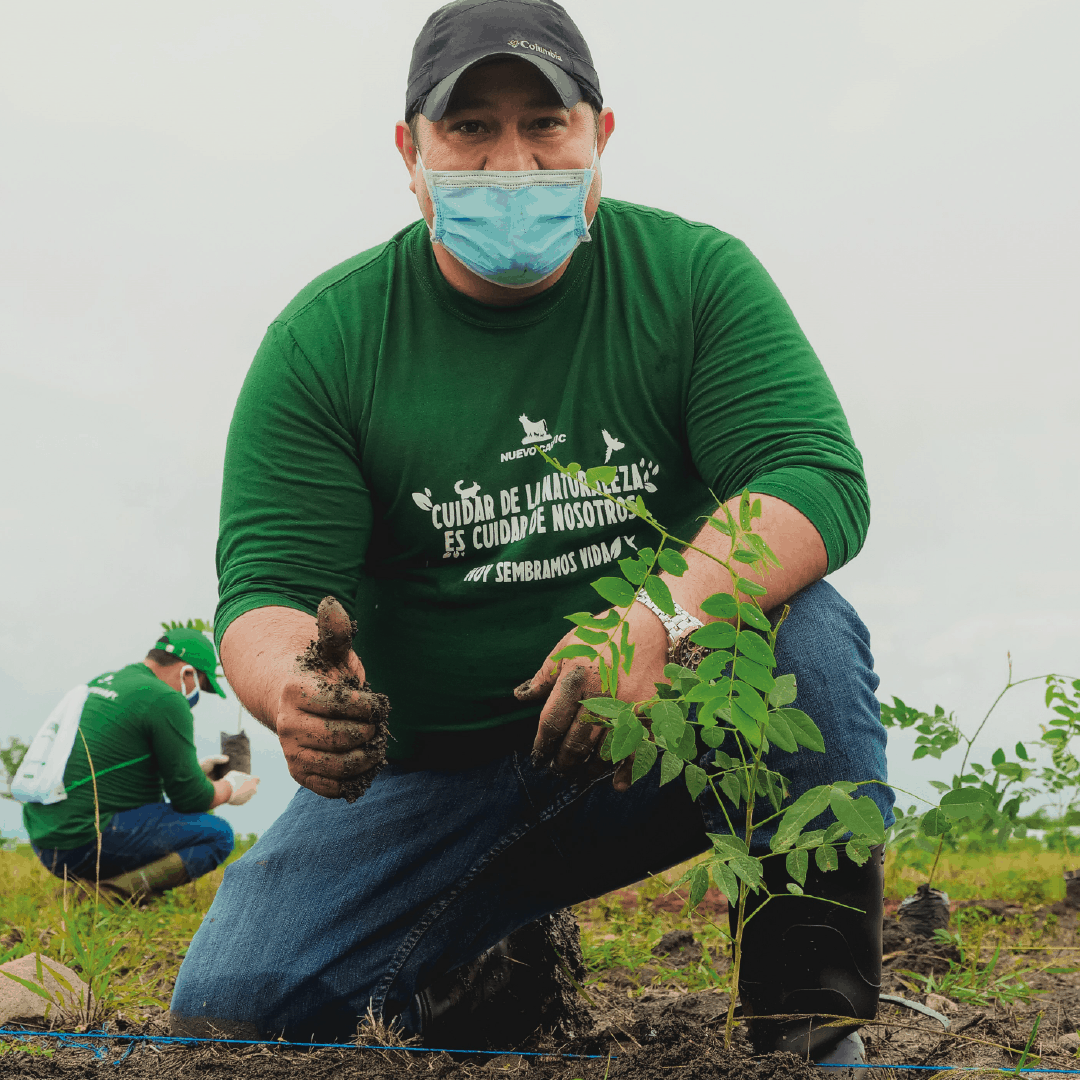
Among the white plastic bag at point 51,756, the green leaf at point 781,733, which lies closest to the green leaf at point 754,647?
the green leaf at point 781,733

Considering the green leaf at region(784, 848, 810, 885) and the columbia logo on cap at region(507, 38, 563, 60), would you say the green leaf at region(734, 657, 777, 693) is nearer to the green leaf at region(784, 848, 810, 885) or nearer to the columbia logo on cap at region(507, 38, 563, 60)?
the green leaf at region(784, 848, 810, 885)

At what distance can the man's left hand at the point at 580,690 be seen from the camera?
5.67ft

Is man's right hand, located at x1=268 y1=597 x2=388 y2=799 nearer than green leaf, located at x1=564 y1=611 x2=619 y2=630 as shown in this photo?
No

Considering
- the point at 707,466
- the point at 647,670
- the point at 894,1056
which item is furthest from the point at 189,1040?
the point at 707,466

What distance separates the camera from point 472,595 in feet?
7.86

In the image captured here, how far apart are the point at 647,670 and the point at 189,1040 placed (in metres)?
1.26

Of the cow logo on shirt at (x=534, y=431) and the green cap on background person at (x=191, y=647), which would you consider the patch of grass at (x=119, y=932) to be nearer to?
the green cap on background person at (x=191, y=647)

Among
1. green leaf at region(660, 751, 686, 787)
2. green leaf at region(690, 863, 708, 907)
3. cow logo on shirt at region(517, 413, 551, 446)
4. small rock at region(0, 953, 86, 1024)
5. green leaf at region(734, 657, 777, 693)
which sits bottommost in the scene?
small rock at region(0, 953, 86, 1024)

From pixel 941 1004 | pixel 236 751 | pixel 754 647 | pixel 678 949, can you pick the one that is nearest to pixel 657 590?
pixel 754 647

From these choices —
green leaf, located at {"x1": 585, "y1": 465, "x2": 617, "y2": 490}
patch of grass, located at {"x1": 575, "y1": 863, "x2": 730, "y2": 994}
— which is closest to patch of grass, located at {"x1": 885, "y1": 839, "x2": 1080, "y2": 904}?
patch of grass, located at {"x1": 575, "y1": 863, "x2": 730, "y2": 994}

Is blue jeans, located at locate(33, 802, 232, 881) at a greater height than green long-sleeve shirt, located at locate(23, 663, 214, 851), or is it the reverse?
green long-sleeve shirt, located at locate(23, 663, 214, 851)

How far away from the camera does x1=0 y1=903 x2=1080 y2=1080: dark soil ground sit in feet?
5.71

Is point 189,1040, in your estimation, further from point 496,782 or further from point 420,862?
point 496,782

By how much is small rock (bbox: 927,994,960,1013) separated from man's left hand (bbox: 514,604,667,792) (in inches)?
51.3
